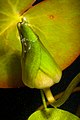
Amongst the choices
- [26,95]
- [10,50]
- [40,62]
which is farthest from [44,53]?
[26,95]

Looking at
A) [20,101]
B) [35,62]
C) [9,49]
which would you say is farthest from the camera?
[20,101]

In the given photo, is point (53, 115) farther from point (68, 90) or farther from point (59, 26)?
point (59, 26)

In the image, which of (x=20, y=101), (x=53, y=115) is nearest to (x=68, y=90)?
(x=53, y=115)

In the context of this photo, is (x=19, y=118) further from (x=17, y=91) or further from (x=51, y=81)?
(x=51, y=81)

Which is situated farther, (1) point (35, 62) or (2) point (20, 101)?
(2) point (20, 101)

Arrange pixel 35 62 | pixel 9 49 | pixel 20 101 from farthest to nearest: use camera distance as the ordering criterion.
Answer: pixel 20 101 < pixel 9 49 < pixel 35 62

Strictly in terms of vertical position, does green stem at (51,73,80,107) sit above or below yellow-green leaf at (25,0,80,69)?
below

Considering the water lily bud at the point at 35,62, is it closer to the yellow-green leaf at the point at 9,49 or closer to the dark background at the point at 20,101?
the yellow-green leaf at the point at 9,49

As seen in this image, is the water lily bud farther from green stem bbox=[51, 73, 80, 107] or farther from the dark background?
the dark background

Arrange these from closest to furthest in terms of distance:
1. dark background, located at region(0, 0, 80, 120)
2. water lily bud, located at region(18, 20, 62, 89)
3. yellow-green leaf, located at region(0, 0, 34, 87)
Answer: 1. water lily bud, located at region(18, 20, 62, 89)
2. yellow-green leaf, located at region(0, 0, 34, 87)
3. dark background, located at region(0, 0, 80, 120)

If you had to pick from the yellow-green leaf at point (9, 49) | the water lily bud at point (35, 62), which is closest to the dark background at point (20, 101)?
the yellow-green leaf at point (9, 49)

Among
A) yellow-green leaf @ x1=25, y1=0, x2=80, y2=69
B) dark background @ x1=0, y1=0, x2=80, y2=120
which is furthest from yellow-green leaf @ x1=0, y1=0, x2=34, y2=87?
dark background @ x1=0, y1=0, x2=80, y2=120

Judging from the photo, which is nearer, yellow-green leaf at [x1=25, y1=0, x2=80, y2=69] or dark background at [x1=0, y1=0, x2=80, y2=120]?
yellow-green leaf at [x1=25, y1=0, x2=80, y2=69]
